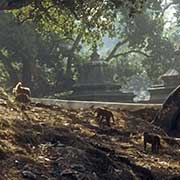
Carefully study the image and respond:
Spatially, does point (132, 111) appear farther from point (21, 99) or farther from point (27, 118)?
point (27, 118)

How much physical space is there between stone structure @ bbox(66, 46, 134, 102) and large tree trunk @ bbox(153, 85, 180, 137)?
41.8 ft

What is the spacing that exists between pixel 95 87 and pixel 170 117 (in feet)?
47.0

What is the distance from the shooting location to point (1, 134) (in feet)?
26.5

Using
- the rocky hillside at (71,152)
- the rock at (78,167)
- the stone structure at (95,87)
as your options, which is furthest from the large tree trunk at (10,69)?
the rock at (78,167)

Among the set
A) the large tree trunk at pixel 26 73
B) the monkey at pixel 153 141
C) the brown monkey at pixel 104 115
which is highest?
the large tree trunk at pixel 26 73

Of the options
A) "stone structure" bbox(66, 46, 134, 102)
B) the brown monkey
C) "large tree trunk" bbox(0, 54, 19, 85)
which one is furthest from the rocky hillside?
"large tree trunk" bbox(0, 54, 19, 85)

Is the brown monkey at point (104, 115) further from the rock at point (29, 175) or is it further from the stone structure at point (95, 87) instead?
the stone structure at point (95, 87)

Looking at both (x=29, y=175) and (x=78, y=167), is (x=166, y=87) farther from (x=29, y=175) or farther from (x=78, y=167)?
(x=29, y=175)

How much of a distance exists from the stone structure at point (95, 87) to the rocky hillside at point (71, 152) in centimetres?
1464

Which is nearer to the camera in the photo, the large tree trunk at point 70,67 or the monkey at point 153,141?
the monkey at point 153,141

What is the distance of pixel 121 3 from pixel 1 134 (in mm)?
4733

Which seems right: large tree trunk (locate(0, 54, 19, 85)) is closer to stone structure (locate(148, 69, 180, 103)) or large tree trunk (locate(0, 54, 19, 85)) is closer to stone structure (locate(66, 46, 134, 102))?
stone structure (locate(66, 46, 134, 102))

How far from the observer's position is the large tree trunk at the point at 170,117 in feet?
42.8

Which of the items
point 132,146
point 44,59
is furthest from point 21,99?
point 44,59
